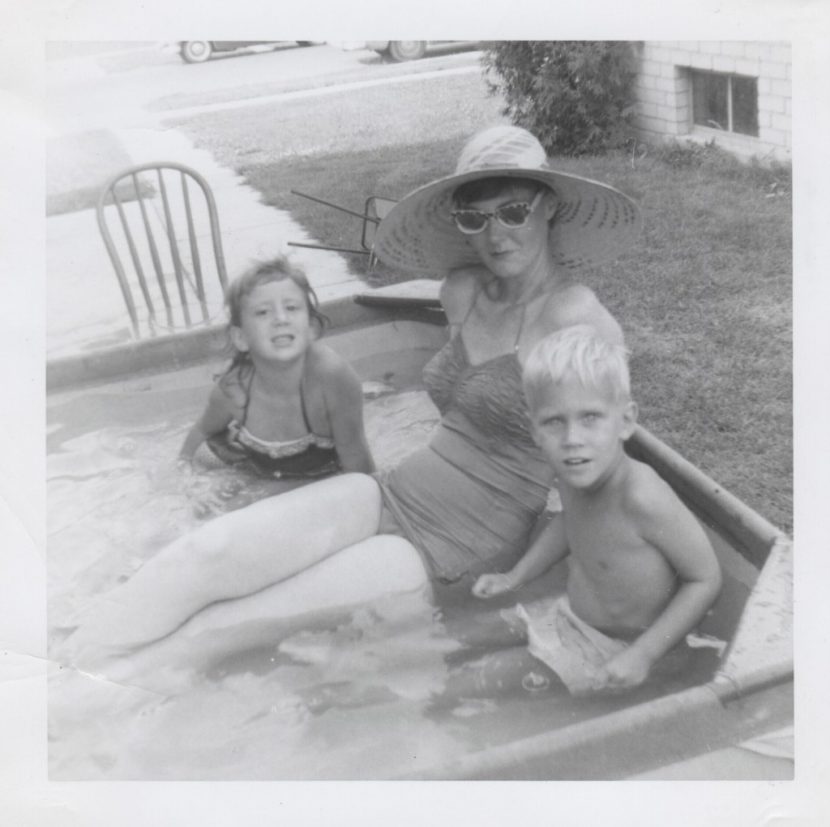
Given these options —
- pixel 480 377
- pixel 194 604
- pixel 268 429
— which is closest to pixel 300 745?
pixel 194 604

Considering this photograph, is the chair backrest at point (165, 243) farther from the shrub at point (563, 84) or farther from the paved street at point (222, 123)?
the shrub at point (563, 84)

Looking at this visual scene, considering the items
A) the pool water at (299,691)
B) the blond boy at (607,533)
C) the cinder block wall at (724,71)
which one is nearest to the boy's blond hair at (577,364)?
the blond boy at (607,533)

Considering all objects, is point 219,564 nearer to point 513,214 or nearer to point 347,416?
point 347,416

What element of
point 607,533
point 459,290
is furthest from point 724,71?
point 607,533

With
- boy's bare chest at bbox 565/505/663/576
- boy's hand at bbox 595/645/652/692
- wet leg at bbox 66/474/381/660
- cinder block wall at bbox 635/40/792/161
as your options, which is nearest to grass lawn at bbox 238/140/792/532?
cinder block wall at bbox 635/40/792/161

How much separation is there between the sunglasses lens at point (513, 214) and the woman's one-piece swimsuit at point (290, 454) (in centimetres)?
33

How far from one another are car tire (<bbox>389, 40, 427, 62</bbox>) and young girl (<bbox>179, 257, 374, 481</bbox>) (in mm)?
280

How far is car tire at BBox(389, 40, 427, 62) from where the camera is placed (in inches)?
44.0

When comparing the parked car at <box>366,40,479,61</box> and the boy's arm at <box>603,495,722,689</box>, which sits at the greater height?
the parked car at <box>366,40,479,61</box>

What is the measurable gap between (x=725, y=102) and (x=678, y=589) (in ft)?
1.96

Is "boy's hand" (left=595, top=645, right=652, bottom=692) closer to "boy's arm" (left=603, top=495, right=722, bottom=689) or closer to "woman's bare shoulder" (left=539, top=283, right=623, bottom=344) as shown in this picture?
"boy's arm" (left=603, top=495, right=722, bottom=689)

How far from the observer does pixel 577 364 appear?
3.37 feet

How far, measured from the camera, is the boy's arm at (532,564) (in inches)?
43.4

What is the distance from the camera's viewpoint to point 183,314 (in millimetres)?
1199
